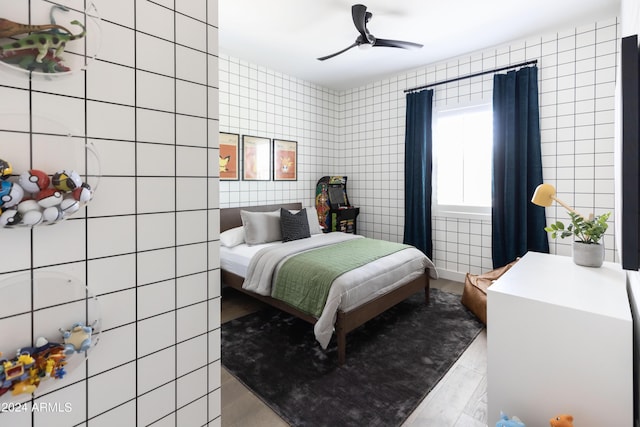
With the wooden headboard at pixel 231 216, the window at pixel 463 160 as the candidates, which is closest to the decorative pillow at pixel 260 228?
the wooden headboard at pixel 231 216

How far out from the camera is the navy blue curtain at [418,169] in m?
4.04

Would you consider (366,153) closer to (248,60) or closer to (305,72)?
(305,72)

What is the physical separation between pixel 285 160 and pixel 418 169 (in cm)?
187

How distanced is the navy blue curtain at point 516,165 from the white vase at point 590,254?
171 cm

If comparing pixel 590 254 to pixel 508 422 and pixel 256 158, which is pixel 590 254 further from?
pixel 256 158

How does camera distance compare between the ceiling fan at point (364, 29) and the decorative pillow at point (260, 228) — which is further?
the decorative pillow at point (260, 228)

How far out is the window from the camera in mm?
3711

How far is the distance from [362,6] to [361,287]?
2.30 meters

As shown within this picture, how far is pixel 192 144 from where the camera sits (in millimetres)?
959

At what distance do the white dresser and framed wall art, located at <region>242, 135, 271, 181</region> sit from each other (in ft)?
10.5

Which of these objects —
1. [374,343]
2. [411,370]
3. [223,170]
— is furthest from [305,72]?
A: [411,370]

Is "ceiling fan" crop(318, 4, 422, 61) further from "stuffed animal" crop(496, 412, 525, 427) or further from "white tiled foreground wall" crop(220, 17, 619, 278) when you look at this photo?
"stuffed animal" crop(496, 412, 525, 427)

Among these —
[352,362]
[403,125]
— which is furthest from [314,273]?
[403,125]

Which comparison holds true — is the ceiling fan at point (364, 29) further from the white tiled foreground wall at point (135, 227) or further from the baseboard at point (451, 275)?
the baseboard at point (451, 275)
